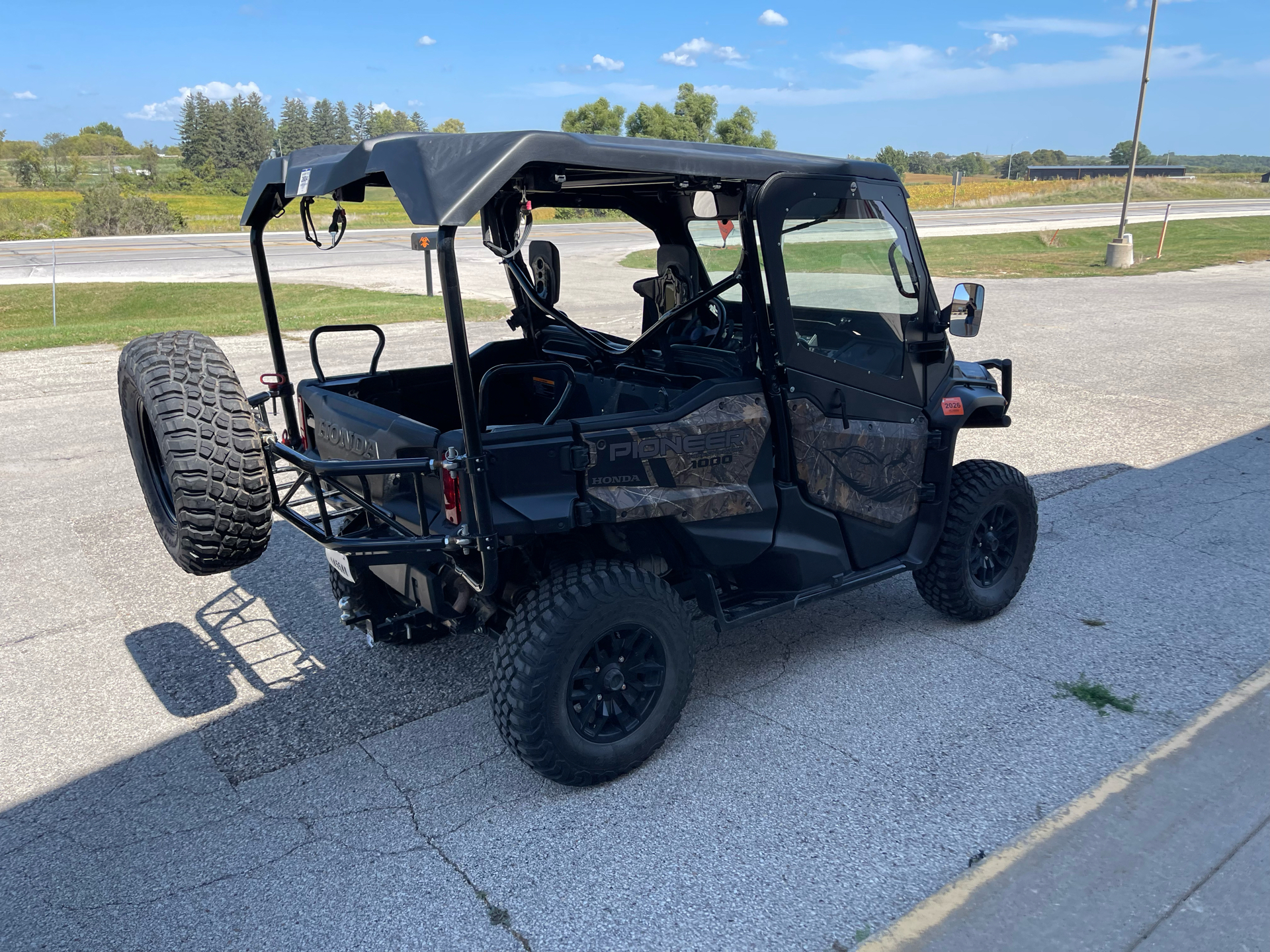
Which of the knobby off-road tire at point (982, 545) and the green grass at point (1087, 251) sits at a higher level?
the knobby off-road tire at point (982, 545)

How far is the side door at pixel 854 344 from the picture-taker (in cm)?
368

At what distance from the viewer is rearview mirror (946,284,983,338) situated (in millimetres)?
4133

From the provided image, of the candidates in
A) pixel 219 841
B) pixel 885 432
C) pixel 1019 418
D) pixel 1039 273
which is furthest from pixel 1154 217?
pixel 219 841

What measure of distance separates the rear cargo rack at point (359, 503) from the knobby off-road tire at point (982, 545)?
2.46 m

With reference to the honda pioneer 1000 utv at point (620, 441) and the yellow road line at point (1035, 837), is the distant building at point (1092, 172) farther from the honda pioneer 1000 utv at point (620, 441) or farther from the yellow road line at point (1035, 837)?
the yellow road line at point (1035, 837)

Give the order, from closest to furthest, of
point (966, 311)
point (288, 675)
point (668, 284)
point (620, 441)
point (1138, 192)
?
point (620, 441) → point (966, 311) → point (288, 675) → point (668, 284) → point (1138, 192)

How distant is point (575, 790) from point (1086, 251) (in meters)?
27.8

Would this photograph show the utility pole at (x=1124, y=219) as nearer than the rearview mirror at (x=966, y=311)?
No

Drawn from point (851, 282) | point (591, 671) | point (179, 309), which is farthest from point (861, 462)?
point (179, 309)

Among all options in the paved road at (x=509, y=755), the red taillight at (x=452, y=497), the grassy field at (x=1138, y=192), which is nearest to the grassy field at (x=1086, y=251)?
the paved road at (x=509, y=755)

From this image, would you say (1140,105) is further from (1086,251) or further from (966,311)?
(966,311)

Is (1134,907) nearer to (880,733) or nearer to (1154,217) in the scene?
(880,733)

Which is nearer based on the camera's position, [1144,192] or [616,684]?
[616,684]

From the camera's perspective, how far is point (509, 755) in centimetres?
362
